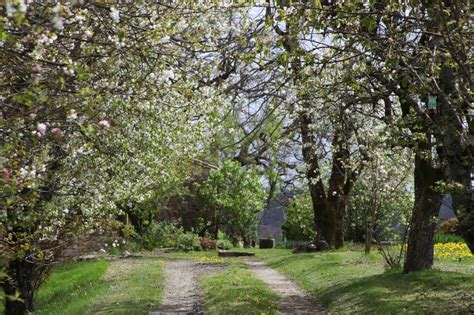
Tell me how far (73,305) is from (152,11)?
7.69 metres

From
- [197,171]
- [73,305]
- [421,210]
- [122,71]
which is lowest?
[73,305]

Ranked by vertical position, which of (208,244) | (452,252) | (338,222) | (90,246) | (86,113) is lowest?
(452,252)

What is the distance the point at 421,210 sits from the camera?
13.2 m

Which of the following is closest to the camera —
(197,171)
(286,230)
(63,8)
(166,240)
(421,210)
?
(63,8)

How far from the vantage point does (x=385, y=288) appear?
12500 millimetres

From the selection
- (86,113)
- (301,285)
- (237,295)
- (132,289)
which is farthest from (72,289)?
(86,113)

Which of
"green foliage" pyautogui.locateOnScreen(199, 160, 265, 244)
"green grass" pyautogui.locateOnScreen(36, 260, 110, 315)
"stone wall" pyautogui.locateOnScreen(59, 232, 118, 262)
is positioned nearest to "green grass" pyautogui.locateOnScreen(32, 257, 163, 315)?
"green grass" pyautogui.locateOnScreen(36, 260, 110, 315)

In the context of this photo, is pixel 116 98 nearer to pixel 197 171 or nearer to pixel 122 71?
pixel 122 71

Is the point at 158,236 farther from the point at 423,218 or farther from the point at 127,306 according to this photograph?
the point at 423,218

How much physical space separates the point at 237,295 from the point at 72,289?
6.17 metres

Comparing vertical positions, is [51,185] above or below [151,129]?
below

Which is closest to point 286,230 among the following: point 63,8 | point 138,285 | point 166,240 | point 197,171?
point 197,171

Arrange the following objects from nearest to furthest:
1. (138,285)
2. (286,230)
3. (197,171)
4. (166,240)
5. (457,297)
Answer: (457,297), (138,285), (166,240), (197,171), (286,230)

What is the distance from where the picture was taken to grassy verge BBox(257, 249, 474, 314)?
10.5m
